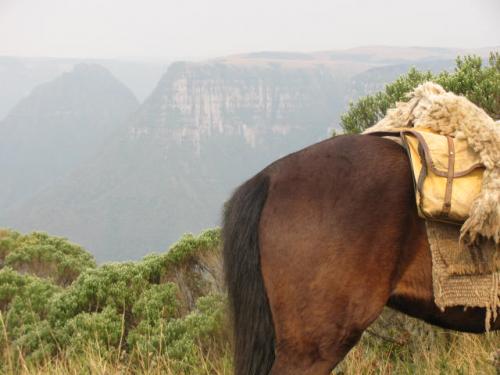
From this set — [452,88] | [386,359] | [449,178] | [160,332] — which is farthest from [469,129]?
[452,88]

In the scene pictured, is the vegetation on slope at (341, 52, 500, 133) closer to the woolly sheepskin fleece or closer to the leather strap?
the woolly sheepskin fleece

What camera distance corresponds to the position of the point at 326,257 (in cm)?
231

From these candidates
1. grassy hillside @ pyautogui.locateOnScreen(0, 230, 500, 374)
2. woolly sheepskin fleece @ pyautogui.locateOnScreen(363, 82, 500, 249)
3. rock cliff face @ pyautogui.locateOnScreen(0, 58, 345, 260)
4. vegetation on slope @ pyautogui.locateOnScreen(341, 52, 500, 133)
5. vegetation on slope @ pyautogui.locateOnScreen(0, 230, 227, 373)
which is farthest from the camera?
rock cliff face @ pyautogui.locateOnScreen(0, 58, 345, 260)

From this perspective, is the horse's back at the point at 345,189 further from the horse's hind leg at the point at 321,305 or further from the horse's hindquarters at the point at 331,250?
the horse's hind leg at the point at 321,305

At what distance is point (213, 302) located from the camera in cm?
584

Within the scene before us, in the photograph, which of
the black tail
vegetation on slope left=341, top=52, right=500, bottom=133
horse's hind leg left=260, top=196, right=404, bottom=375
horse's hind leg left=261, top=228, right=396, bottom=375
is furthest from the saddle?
vegetation on slope left=341, top=52, right=500, bottom=133

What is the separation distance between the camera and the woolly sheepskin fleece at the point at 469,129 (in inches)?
89.0

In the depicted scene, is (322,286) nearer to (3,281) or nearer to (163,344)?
(163,344)

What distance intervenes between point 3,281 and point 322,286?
7640 mm

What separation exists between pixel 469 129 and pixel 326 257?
0.88 meters

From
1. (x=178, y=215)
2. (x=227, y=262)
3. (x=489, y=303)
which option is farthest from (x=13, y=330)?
(x=178, y=215)

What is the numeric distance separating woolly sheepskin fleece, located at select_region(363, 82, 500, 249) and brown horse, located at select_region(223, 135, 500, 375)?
22 cm

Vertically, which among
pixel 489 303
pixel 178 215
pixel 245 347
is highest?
pixel 489 303

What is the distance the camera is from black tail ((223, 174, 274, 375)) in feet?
8.02
